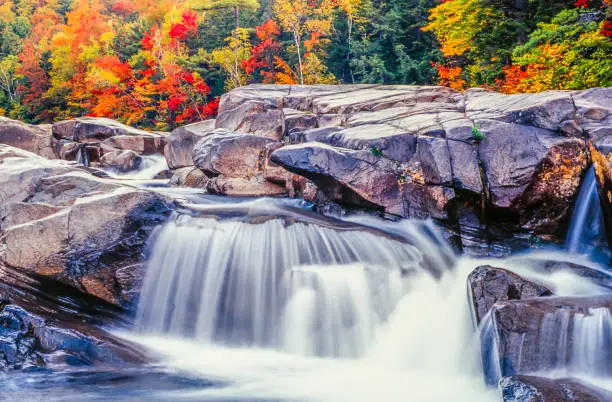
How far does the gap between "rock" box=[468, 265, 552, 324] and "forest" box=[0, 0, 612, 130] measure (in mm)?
11364

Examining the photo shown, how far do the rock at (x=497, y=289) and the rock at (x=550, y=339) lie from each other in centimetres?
79

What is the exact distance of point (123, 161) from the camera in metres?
18.6

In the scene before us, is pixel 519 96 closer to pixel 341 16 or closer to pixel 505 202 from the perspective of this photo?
pixel 505 202

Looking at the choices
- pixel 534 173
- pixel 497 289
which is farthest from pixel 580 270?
pixel 497 289

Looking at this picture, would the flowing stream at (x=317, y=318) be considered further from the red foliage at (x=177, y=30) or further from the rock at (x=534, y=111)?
the red foliage at (x=177, y=30)

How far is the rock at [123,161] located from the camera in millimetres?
18594

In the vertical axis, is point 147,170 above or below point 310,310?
above

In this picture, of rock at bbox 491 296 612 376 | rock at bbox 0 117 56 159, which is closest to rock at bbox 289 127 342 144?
rock at bbox 491 296 612 376

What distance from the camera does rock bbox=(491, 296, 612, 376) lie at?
221 inches

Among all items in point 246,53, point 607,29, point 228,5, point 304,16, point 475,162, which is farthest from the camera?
point 228,5

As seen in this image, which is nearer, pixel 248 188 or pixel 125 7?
pixel 248 188

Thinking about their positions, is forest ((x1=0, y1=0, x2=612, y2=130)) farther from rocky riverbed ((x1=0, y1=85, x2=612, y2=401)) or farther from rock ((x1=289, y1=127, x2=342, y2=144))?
rocky riverbed ((x1=0, y1=85, x2=612, y2=401))

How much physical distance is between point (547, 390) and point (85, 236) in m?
6.92

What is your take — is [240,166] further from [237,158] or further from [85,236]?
[85,236]
